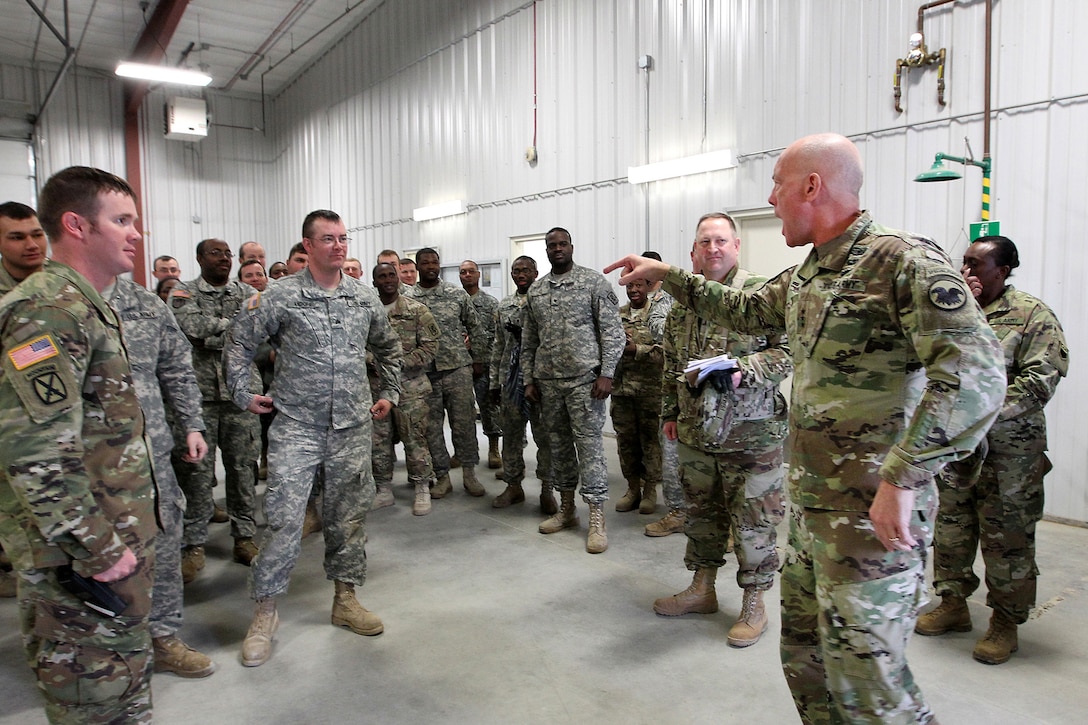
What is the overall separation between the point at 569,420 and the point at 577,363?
41 centimetres

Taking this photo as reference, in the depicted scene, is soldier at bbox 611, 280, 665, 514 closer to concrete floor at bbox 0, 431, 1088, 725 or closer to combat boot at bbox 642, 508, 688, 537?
combat boot at bbox 642, 508, 688, 537

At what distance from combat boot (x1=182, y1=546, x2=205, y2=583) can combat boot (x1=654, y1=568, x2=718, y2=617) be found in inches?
96.1

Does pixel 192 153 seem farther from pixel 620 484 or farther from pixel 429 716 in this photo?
pixel 429 716

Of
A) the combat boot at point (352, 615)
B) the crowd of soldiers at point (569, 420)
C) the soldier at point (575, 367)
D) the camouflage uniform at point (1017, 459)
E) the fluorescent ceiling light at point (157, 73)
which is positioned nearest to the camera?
the crowd of soldiers at point (569, 420)

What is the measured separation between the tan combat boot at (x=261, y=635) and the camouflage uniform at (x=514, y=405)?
6.72 ft

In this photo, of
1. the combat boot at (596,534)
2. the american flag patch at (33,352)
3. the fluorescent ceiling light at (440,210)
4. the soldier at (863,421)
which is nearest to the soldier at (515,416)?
the combat boot at (596,534)

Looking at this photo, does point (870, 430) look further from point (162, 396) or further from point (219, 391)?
point (219, 391)

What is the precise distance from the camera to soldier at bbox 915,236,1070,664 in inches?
104

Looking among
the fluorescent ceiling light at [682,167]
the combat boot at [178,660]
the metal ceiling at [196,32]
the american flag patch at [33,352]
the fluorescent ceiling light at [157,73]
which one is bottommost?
the combat boot at [178,660]

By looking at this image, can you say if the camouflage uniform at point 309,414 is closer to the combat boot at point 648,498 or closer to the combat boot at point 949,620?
the combat boot at point 648,498

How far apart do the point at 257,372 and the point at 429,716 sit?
2827 mm

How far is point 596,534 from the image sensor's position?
161 inches

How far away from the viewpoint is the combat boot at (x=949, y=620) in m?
2.92

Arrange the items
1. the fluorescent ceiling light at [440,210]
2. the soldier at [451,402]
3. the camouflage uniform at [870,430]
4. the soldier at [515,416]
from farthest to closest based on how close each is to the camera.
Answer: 1. the fluorescent ceiling light at [440,210]
2. the soldier at [451,402]
3. the soldier at [515,416]
4. the camouflage uniform at [870,430]
